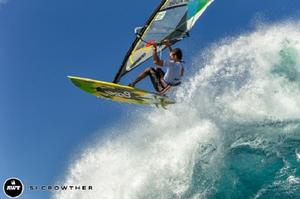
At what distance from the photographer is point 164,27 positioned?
1191cm

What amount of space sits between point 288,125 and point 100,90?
9675 mm

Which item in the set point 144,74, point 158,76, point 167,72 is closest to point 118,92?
point 144,74

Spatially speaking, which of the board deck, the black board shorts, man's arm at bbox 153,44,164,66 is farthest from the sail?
man's arm at bbox 153,44,164,66

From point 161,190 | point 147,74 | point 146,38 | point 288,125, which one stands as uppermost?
point 146,38

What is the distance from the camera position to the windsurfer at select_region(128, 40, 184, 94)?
11.0 m

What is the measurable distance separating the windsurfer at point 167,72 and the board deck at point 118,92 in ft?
0.97

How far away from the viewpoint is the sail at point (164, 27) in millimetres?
11695

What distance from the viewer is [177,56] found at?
11.1m

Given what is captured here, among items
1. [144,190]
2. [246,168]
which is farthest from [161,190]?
[246,168]

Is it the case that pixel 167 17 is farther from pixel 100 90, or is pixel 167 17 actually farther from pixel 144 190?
pixel 144 190

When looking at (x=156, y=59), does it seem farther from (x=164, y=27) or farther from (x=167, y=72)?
(x=164, y=27)

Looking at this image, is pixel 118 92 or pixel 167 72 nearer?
pixel 167 72

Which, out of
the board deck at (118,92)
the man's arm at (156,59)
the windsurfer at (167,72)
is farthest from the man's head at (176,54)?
the board deck at (118,92)

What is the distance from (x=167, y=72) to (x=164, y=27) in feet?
4.52
